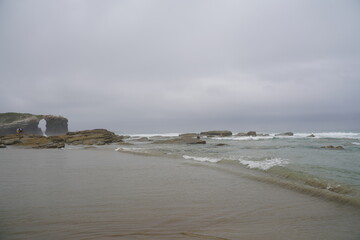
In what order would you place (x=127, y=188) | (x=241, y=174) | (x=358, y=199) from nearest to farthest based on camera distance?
1. (x=358, y=199)
2. (x=127, y=188)
3. (x=241, y=174)

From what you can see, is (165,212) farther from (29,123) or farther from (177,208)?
(29,123)

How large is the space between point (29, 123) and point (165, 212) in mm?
78658

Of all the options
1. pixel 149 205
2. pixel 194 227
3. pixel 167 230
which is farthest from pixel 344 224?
pixel 149 205

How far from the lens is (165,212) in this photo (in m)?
4.51

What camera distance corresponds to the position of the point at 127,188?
21.3ft

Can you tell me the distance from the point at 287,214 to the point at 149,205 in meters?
3.11

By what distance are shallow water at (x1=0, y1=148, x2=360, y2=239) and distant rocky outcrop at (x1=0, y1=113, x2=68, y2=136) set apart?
240 feet

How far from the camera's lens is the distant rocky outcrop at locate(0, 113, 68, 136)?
64562 millimetres

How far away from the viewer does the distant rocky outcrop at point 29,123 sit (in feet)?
212

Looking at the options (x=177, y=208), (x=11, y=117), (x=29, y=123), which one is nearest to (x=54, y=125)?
(x=29, y=123)

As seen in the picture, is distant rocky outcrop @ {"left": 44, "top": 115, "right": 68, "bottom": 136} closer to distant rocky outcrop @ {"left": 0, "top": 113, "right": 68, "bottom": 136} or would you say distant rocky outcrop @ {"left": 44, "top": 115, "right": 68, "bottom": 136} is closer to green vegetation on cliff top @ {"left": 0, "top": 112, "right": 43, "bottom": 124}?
distant rocky outcrop @ {"left": 0, "top": 113, "right": 68, "bottom": 136}

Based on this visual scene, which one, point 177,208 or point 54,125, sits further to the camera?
point 54,125

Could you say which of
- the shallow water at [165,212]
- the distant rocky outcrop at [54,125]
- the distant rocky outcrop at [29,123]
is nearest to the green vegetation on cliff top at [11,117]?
the distant rocky outcrop at [29,123]

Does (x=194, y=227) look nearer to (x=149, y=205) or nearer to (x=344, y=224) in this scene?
(x=149, y=205)
